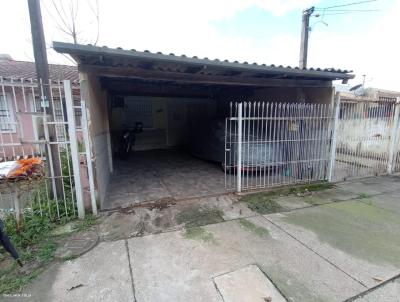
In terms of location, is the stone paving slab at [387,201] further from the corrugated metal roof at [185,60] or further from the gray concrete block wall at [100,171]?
the gray concrete block wall at [100,171]

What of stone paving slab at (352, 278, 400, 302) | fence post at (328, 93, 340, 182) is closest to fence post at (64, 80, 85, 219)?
stone paving slab at (352, 278, 400, 302)

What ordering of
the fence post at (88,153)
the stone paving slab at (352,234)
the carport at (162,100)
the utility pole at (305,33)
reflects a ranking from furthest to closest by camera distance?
the utility pole at (305,33) → the carport at (162,100) → the fence post at (88,153) → the stone paving slab at (352,234)

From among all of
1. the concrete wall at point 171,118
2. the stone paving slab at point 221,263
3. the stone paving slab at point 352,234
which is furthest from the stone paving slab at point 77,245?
the concrete wall at point 171,118

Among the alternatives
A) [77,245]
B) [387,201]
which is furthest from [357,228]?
[77,245]

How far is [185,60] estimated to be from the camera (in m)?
3.39

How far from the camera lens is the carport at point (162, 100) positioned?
3.51 metres

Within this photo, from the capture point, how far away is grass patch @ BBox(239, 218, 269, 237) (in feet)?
9.73

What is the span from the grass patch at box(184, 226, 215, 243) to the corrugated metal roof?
2587mm

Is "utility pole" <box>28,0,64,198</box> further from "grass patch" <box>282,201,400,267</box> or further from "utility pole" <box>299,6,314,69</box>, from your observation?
"utility pole" <box>299,6,314,69</box>

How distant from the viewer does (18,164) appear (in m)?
2.80

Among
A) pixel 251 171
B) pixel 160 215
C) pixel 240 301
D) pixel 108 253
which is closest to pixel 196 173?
pixel 251 171

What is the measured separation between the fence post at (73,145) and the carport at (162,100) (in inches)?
10.1

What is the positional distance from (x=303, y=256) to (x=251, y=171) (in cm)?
274

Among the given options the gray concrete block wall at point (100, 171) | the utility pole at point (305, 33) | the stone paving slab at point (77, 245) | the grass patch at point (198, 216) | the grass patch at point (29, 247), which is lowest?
the grass patch at point (198, 216)
